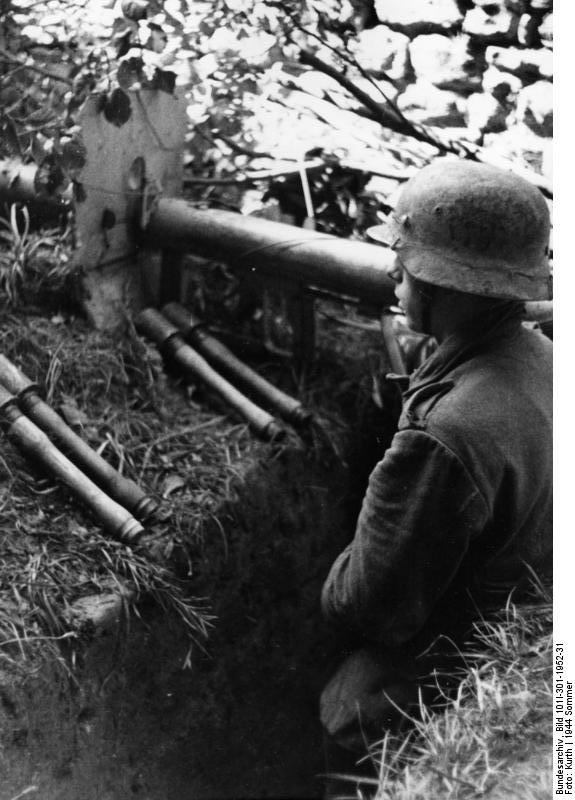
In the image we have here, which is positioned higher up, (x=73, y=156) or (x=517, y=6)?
(x=517, y=6)

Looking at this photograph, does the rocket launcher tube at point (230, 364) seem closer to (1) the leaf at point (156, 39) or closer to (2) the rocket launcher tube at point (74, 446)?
(2) the rocket launcher tube at point (74, 446)

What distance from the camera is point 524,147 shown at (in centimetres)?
323

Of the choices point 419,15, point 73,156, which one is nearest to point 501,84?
point 419,15

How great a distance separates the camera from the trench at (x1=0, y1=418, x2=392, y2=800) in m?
2.94

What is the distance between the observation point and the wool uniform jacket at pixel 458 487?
2357 mm

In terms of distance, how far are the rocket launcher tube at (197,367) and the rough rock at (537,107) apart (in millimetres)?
1427

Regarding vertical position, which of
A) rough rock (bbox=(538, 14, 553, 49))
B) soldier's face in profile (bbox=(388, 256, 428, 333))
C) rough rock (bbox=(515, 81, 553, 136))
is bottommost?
soldier's face in profile (bbox=(388, 256, 428, 333))

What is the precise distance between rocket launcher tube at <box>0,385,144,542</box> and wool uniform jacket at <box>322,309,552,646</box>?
3.00 feet

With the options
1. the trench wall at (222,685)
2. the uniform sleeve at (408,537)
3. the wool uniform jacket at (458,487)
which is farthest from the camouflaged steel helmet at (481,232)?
the trench wall at (222,685)

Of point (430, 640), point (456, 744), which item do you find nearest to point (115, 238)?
point (430, 640)

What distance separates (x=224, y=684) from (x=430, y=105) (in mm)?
2158

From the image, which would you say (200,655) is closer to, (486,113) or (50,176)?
Answer: (50,176)

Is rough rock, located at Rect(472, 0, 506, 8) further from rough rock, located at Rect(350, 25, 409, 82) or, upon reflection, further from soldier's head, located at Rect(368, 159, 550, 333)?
soldier's head, located at Rect(368, 159, 550, 333)

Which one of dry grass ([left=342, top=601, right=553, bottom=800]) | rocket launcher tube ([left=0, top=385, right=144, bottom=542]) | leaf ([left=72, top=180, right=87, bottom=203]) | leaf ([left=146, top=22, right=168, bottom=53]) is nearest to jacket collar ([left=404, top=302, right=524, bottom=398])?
dry grass ([left=342, top=601, right=553, bottom=800])
